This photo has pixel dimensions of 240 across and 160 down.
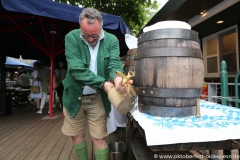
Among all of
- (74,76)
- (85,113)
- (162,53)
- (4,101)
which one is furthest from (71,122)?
(4,101)

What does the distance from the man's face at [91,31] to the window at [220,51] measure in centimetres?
587

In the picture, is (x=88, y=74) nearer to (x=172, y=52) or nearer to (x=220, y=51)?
(x=172, y=52)

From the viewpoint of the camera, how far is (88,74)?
1.79 m

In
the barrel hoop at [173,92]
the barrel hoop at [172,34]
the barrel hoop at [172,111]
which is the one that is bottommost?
the barrel hoop at [172,111]

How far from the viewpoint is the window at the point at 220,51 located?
6805 mm

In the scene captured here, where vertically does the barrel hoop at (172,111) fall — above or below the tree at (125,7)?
below

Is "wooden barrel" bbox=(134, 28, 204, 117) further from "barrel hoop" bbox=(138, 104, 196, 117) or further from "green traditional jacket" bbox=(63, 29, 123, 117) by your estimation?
"green traditional jacket" bbox=(63, 29, 123, 117)

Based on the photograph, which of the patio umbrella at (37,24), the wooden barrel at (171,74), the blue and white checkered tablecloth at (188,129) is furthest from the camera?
the patio umbrella at (37,24)

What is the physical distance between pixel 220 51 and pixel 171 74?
6.71 m

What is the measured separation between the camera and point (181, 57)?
5.22ft

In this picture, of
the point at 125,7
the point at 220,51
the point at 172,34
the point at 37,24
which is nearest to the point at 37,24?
the point at 37,24

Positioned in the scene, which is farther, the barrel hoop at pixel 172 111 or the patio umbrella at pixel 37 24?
the patio umbrella at pixel 37 24

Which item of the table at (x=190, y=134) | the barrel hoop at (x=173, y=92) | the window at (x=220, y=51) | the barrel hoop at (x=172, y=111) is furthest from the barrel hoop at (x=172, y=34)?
the window at (x=220, y=51)

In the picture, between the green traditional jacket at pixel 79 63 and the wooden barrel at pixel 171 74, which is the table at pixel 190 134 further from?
the green traditional jacket at pixel 79 63
